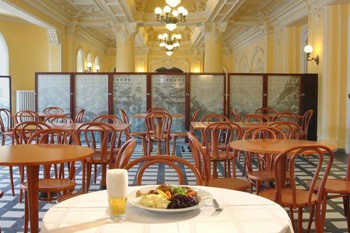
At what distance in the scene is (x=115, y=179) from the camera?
5.14 ft

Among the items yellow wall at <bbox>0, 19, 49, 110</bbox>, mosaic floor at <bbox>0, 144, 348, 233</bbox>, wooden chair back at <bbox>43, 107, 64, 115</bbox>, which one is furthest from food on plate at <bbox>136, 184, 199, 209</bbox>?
yellow wall at <bbox>0, 19, 49, 110</bbox>

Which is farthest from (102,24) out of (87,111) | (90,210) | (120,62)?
(90,210)

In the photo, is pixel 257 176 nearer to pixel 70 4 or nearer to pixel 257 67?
pixel 70 4

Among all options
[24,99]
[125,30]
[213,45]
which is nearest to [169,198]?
[213,45]

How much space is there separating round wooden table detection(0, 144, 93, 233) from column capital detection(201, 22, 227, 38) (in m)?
10.1

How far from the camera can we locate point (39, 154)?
3.12 metres

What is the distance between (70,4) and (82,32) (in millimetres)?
3535

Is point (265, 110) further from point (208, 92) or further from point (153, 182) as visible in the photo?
point (153, 182)

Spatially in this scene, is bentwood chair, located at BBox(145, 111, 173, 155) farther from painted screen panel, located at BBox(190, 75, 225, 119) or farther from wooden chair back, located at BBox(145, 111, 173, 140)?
painted screen panel, located at BBox(190, 75, 225, 119)

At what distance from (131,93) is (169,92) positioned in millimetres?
920

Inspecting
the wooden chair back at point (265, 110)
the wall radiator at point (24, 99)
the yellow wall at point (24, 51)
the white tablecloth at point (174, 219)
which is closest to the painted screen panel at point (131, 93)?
the wooden chair back at point (265, 110)

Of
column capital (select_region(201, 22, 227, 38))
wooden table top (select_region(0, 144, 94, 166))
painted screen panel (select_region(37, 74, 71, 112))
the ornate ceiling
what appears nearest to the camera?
wooden table top (select_region(0, 144, 94, 166))

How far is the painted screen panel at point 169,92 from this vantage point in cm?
1027

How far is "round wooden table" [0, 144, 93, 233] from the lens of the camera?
285cm
